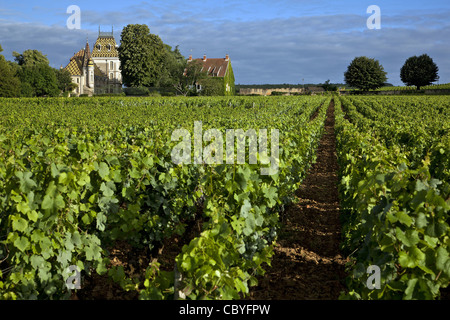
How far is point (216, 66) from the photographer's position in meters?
85.6

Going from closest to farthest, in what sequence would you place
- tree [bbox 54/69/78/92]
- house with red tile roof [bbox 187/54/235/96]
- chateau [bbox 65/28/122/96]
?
house with red tile roof [bbox 187/54/235/96] → tree [bbox 54/69/78/92] → chateau [bbox 65/28/122/96]

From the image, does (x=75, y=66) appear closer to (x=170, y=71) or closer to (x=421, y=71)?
(x=170, y=71)

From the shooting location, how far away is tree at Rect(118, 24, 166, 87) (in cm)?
6644

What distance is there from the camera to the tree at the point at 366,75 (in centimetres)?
10781

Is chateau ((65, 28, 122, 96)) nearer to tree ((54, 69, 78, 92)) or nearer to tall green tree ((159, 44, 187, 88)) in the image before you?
tree ((54, 69, 78, 92))

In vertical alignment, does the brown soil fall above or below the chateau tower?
below

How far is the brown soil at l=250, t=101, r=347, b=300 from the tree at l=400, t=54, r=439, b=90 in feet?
338

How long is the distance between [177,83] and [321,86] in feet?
195

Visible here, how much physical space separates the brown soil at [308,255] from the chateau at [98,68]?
277 feet

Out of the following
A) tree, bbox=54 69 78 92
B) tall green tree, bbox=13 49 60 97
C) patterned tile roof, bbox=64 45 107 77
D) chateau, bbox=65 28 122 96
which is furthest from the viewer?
patterned tile roof, bbox=64 45 107 77

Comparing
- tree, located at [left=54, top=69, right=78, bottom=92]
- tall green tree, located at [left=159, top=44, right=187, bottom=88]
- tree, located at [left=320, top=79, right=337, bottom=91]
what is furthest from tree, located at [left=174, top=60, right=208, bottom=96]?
tree, located at [left=320, top=79, right=337, bottom=91]

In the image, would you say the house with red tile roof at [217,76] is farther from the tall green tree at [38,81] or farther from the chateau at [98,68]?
the tall green tree at [38,81]

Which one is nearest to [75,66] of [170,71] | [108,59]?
[108,59]

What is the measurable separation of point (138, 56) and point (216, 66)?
76.6 ft
